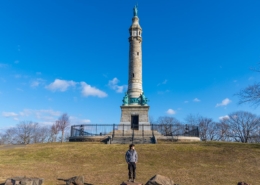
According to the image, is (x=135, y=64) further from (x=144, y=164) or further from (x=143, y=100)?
(x=144, y=164)

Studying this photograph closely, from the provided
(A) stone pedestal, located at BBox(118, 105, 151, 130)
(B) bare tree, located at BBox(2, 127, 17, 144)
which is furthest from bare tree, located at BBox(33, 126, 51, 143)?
(A) stone pedestal, located at BBox(118, 105, 151, 130)

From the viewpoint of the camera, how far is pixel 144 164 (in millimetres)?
12914

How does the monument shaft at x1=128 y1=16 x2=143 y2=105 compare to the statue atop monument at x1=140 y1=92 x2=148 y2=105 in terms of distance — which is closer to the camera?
the statue atop monument at x1=140 y1=92 x2=148 y2=105

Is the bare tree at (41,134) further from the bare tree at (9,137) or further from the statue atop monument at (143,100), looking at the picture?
the statue atop monument at (143,100)

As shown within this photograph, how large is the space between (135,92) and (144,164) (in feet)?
56.2

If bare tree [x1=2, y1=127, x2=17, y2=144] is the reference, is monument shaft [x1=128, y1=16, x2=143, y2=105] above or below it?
above

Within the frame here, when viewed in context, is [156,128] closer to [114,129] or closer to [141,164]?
[114,129]

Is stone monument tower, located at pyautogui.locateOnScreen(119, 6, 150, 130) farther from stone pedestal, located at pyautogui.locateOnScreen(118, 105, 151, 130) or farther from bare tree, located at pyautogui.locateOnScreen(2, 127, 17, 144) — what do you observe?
bare tree, located at pyautogui.locateOnScreen(2, 127, 17, 144)

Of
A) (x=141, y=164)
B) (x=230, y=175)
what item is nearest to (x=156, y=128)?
(x=141, y=164)

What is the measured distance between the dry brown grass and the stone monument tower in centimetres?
1001

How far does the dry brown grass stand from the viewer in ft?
31.4

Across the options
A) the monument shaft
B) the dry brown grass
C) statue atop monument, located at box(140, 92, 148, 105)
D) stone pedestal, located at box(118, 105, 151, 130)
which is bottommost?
the dry brown grass

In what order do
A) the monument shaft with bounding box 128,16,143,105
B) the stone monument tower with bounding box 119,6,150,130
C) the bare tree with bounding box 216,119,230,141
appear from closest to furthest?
the stone monument tower with bounding box 119,6,150,130
the monument shaft with bounding box 128,16,143,105
the bare tree with bounding box 216,119,230,141

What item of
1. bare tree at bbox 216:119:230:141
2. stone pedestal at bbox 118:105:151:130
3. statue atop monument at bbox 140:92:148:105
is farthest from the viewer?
bare tree at bbox 216:119:230:141
